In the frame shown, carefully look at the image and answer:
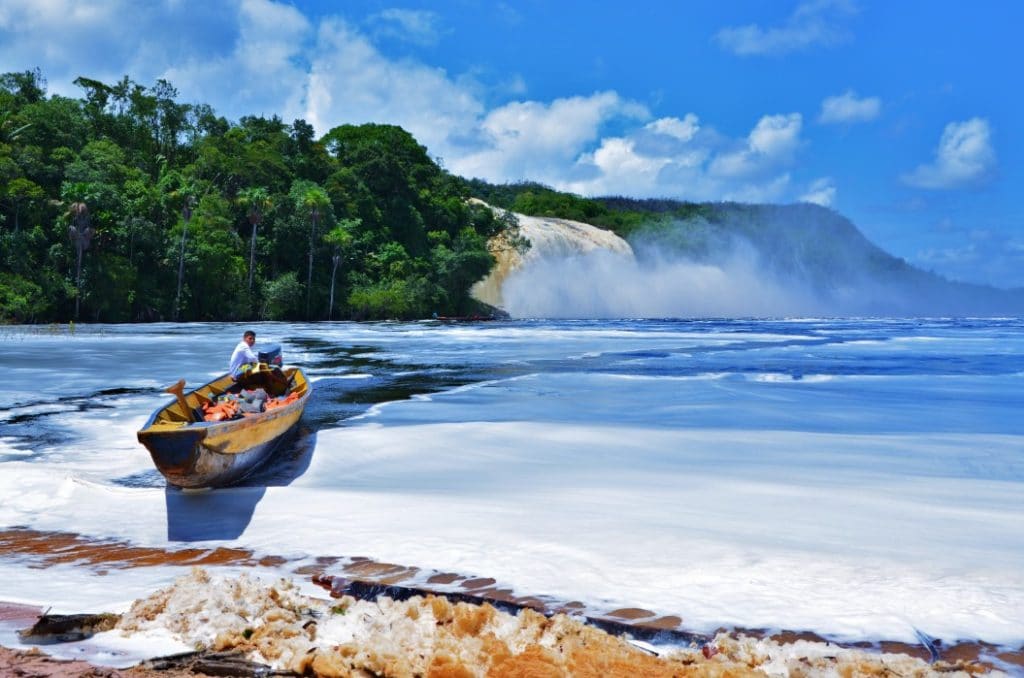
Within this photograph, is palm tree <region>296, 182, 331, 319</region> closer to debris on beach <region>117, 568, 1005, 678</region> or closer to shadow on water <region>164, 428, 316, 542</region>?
shadow on water <region>164, 428, 316, 542</region>

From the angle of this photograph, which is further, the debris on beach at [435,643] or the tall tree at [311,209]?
the tall tree at [311,209]

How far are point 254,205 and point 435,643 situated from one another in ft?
179

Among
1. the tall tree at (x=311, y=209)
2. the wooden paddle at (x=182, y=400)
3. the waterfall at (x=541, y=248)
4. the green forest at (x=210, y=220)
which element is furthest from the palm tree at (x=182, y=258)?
the wooden paddle at (x=182, y=400)

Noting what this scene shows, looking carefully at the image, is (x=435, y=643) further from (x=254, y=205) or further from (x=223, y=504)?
(x=254, y=205)

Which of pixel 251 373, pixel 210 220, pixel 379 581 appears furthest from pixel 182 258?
pixel 379 581

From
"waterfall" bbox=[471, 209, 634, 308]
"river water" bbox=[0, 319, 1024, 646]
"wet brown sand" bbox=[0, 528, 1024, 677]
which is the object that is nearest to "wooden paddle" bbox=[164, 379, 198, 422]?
"river water" bbox=[0, 319, 1024, 646]

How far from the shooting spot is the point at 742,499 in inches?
350

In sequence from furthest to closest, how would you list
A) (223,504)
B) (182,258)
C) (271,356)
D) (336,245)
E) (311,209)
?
(336,245)
(311,209)
(182,258)
(271,356)
(223,504)

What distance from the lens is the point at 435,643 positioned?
4.52 m

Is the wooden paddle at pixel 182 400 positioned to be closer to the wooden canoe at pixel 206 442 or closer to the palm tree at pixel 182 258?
the wooden canoe at pixel 206 442

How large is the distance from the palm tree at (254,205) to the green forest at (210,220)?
133 millimetres

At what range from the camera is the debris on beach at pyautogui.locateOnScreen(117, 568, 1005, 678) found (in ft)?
14.1

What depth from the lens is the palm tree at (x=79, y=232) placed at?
4319 cm

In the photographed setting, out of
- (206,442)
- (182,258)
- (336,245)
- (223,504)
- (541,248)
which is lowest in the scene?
(223,504)
